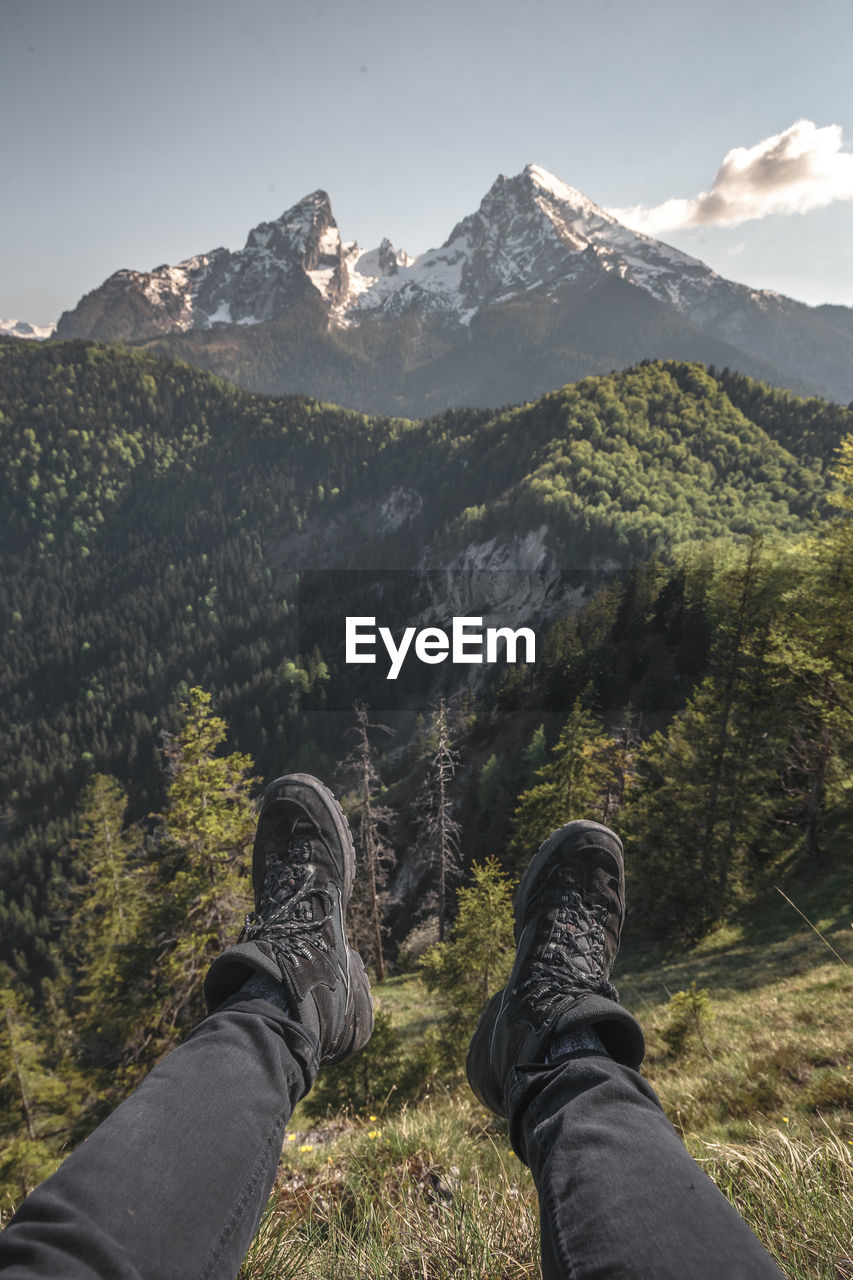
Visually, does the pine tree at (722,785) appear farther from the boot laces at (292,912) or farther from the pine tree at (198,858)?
the boot laces at (292,912)

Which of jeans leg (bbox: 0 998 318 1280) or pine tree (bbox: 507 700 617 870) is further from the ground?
jeans leg (bbox: 0 998 318 1280)

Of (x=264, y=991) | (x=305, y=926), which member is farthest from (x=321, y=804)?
(x=264, y=991)

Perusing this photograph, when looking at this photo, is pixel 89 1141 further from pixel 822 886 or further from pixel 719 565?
pixel 719 565

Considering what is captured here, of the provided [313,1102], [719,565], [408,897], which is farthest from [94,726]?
[313,1102]

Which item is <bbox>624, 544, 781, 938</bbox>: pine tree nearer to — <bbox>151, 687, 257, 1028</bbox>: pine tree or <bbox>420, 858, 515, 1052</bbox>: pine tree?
<bbox>420, 858, 515, 1052</bbox>: pine tree

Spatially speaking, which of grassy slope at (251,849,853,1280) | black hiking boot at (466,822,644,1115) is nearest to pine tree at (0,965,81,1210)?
grassy slope at (251,849,853,1280)

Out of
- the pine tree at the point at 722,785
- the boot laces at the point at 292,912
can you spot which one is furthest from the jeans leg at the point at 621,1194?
the pine tree at the point at 722,785
